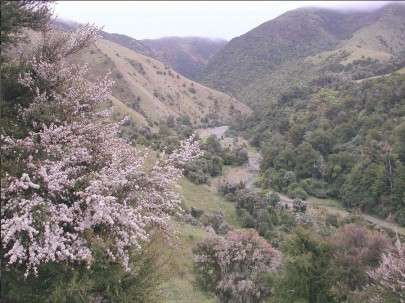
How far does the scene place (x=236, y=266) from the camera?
64.8ft

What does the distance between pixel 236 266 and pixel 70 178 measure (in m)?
14.6

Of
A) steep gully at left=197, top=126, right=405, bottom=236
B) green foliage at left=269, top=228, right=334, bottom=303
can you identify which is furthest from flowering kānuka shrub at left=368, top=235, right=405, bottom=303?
steep gully at left=197, top=126, right=405, bottom=236

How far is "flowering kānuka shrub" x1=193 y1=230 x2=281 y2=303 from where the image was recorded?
19.6 metres

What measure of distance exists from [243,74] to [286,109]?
8389cm

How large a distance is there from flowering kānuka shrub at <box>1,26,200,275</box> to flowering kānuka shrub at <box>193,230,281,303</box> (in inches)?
495

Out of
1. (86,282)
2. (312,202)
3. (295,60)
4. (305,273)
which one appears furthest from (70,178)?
(295,60)

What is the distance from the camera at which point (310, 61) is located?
6398 inches

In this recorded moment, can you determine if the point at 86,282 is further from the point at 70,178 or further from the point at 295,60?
the point at 295,60

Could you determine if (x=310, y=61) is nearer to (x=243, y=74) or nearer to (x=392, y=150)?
(x=243, y=74)

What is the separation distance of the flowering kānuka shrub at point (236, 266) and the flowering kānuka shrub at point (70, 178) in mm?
12579

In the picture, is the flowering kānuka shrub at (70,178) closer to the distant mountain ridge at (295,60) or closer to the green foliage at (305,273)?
the green foliage at (305,273)

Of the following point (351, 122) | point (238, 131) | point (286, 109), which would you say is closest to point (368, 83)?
point (351, 122)

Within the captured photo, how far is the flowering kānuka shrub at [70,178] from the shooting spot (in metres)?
5.73

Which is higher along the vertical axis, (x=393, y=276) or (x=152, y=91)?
(x=393, y=276)
